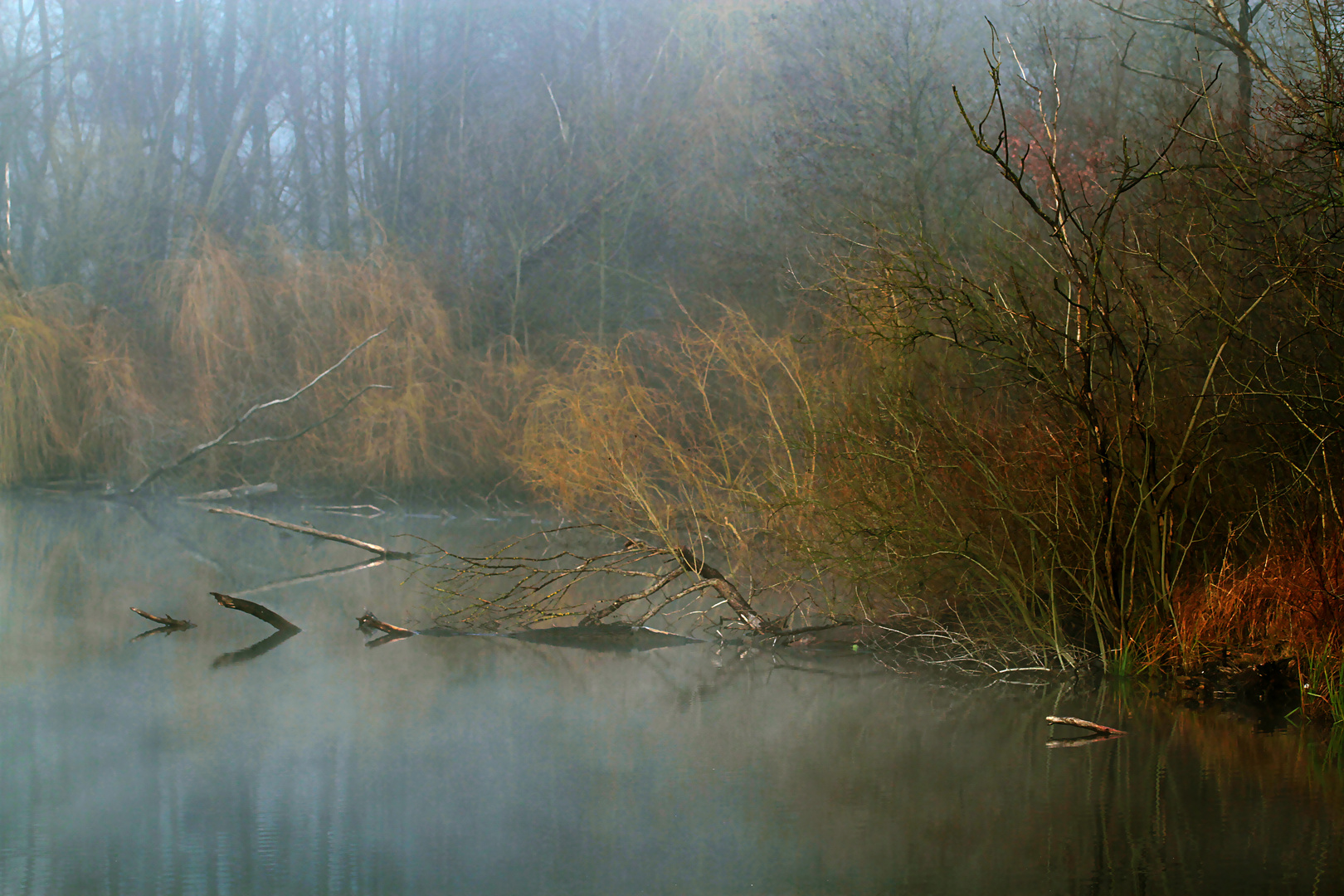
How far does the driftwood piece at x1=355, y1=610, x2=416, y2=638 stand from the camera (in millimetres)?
8070

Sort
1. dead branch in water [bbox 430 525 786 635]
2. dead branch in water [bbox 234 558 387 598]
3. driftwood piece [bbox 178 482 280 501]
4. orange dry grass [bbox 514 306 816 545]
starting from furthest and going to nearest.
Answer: driftwood piece [bbox 178 482 280 501] < dead branch in water [bbox 234 558 387 598] < orange dry grass [bbox 514 306 816 545] < dead branch in water [bbox 430 525 786 635]

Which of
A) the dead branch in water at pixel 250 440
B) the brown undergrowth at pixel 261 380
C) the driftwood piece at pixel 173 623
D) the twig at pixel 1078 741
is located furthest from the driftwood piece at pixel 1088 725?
the dead branch in water at pixel 250 440

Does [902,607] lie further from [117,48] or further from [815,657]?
[117,48]

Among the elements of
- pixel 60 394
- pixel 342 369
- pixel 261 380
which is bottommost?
pixel 60 394

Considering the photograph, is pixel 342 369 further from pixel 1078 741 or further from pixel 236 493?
pixel 1078 741

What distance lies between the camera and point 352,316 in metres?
16.4

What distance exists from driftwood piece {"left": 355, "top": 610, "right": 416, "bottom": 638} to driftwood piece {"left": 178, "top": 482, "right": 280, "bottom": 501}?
298 inches

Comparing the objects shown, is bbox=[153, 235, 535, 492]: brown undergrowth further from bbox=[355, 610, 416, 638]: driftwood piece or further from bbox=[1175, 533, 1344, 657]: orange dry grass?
bbox=[1175, 533, 1344, 657]: orange dry grass

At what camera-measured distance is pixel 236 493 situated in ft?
50.9

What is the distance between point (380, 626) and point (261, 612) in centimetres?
78

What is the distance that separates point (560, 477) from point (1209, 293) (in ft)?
19.2

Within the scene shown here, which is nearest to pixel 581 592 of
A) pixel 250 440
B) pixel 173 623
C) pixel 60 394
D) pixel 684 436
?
pixel 173 623

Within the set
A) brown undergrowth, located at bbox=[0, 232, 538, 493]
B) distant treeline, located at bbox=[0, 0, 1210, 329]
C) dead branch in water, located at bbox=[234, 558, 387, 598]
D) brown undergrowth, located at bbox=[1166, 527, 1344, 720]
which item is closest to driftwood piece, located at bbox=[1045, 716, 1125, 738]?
brown undergrowth, located at bbox=[1166, 527, 1344, 720]

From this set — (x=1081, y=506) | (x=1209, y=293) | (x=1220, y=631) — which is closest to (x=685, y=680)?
(x=1081, y=506)
